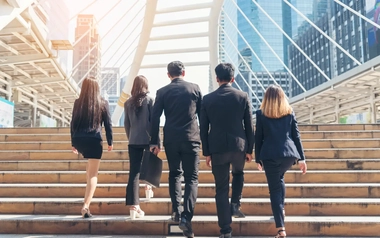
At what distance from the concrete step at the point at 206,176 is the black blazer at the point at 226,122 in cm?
146

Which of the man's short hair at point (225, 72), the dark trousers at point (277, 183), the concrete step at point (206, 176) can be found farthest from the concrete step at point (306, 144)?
the man's short hair at point (225, 72)

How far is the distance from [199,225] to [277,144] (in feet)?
3.68

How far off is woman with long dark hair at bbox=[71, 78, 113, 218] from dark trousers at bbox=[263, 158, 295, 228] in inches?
68.3

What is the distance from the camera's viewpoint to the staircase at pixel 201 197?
343 centimetres

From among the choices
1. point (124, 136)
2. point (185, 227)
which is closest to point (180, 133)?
point (185, 227)

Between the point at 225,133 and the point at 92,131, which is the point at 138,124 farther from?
the point at 225,133

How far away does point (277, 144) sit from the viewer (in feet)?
10.2

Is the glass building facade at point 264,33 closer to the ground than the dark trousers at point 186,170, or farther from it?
farther from it

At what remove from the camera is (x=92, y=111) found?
3695mm

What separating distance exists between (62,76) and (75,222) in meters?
12.6

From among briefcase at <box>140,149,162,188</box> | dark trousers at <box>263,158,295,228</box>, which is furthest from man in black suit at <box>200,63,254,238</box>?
briefcase at <box>140,149,162,188</box>

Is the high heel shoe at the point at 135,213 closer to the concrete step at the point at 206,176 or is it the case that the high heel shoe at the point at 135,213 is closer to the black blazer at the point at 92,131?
the black blazer at the point at 92,131

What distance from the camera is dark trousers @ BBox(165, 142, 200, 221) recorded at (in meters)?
3.14

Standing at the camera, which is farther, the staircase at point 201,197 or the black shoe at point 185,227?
the staircase at point 201,197
